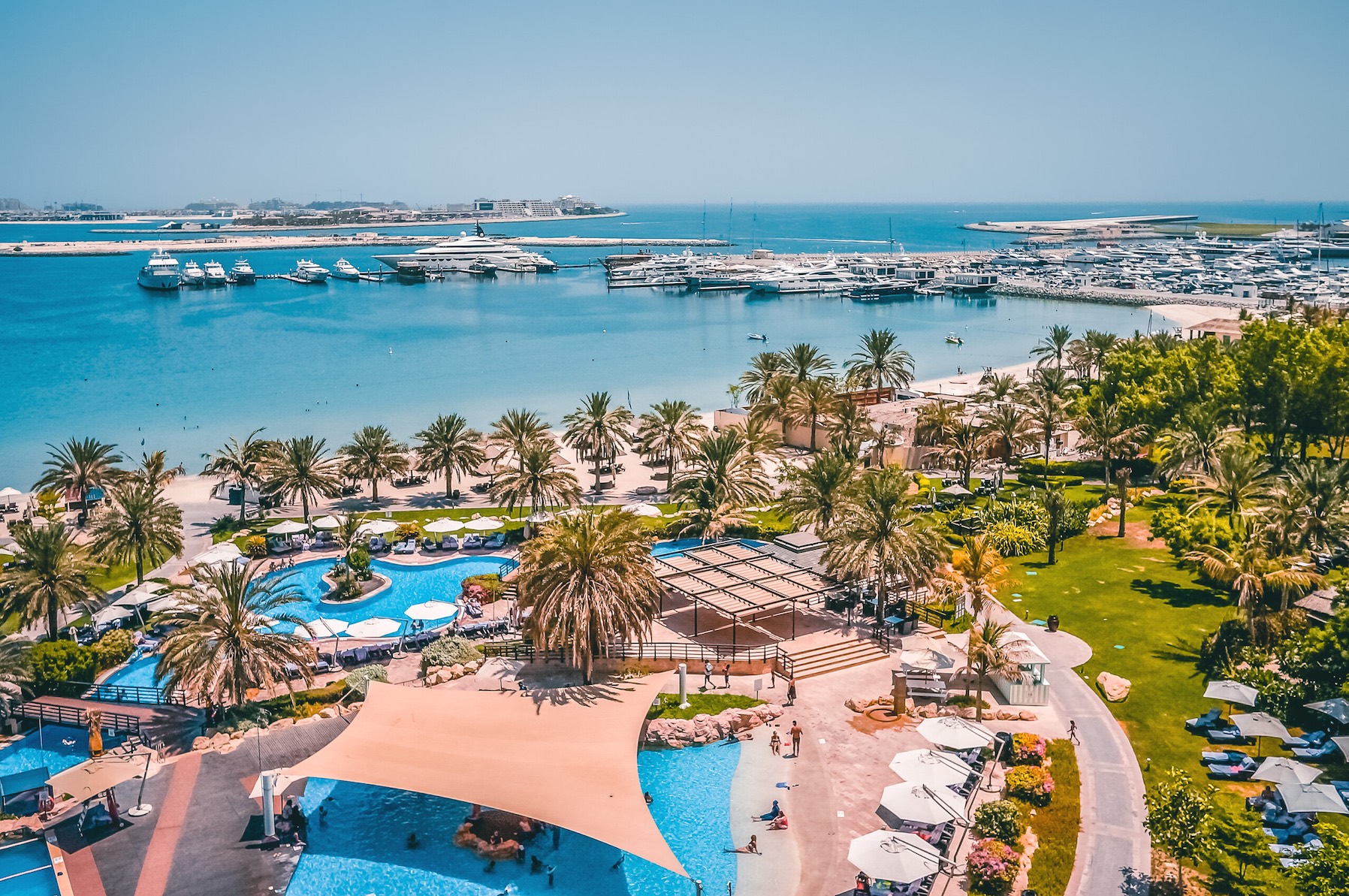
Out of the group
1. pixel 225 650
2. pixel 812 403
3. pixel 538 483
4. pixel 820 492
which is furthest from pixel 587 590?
pixel 812 403

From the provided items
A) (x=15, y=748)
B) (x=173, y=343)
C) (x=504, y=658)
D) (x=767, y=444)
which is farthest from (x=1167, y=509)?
(x=173, y=343)

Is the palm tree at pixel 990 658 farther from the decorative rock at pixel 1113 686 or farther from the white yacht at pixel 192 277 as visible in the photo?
the white yacht at pixel 192 277

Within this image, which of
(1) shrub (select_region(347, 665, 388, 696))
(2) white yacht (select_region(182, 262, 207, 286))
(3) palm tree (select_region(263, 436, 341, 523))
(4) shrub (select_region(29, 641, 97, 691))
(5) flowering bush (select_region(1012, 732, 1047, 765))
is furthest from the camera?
(2) white yacht (select_region(182, 262, 207, 286))

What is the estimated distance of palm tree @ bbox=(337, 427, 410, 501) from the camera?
2133 inches

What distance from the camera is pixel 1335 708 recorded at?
27000mm

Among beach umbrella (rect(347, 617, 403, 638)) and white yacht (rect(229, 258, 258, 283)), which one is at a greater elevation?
white yacht (rect(229, 258, 258, 283))

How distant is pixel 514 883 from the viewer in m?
23.1

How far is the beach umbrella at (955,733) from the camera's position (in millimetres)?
27203

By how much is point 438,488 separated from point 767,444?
1898 cm

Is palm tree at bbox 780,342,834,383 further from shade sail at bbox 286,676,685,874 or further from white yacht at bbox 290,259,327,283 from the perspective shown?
white yacht at bbox 290,259,327,283

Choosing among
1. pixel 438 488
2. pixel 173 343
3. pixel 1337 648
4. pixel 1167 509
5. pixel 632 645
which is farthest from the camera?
pixel 173 343

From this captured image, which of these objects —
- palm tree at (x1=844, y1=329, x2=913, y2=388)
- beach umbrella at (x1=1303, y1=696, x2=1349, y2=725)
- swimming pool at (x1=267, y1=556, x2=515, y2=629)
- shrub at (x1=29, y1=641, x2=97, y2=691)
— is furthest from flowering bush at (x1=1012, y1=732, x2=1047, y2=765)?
palm tree at (x1=844, y1=329, x2=913, y2=388)

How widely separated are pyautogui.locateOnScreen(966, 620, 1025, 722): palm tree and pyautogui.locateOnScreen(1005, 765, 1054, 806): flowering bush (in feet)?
12.5

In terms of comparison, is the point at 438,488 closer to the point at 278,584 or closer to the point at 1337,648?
the point at 278,584
